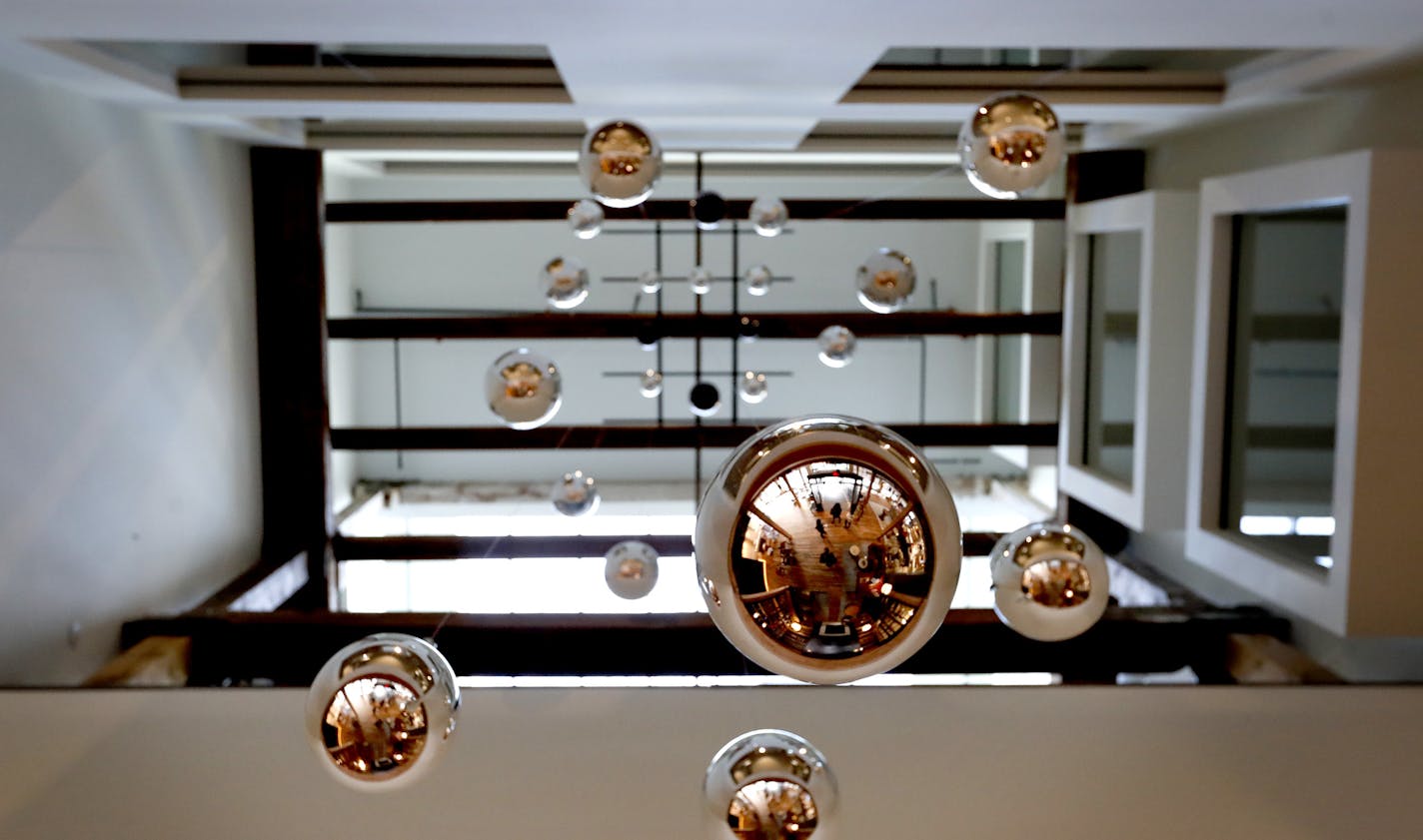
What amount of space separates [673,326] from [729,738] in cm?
361

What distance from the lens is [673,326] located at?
7156 mm

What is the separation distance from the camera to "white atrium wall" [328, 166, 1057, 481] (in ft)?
31.9

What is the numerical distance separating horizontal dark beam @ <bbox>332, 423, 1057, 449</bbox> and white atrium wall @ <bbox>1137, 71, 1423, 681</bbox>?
1.09m

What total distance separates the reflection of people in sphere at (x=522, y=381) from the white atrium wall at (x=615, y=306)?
6681 millimetres

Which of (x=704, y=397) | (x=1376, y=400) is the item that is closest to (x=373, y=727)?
(x=704, y=397)

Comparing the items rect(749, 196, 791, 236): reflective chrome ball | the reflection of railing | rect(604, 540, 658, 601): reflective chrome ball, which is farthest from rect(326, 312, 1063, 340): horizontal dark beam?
Answer: rect(604, 540, 658, 601): reflective chrome ball

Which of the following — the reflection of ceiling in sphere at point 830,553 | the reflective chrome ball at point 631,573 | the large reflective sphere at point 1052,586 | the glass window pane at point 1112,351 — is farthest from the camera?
the glass window pane at point 1112,351

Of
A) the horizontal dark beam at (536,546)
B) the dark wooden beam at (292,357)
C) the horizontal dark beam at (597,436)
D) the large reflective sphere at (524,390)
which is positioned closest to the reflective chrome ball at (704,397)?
the large reflective sphere at (524,390)

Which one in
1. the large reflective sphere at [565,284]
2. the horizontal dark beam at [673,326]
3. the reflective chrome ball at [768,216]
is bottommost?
the horizontal dark beam at [673,326]

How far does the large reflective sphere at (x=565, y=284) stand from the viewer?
374 cm

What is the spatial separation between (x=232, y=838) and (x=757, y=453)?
286 centimetres

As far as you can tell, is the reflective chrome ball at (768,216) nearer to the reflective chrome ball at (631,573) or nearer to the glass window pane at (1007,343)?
the reflective chrome ball at (631,573)

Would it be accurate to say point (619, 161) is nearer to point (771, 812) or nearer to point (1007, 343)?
point (771, 812)

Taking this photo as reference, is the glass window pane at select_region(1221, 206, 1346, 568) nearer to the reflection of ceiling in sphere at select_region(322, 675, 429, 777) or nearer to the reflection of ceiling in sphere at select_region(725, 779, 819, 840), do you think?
the reflection of ceiling in sphere at select_region(725, 779, 819, 840)
